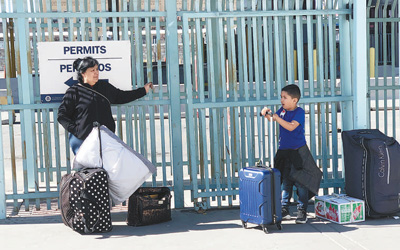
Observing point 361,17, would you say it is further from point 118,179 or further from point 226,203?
point 118,179

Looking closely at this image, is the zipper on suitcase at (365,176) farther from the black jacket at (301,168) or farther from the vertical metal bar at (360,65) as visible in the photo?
the vertical metal bar at (360,65)

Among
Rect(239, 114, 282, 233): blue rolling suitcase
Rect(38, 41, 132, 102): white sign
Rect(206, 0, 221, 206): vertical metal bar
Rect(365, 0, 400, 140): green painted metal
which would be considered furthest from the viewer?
Rect(365, 0, 400, 140): green painted metal

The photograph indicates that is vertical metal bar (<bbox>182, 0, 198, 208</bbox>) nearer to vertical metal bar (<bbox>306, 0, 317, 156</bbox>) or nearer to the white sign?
the white sign

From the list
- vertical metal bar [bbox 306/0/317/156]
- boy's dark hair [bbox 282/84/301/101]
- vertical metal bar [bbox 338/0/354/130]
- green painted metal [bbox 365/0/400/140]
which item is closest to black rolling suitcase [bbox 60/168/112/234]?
boy's dark hair [bbox 282/84/301/101]

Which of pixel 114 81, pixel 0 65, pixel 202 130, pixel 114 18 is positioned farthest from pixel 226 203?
pixel 0 65

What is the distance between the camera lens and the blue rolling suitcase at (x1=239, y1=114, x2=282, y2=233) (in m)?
5.79

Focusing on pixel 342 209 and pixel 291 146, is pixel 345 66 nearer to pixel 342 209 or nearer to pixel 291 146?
pixel 291 146

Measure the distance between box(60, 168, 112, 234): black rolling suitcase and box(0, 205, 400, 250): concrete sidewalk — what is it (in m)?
0.10

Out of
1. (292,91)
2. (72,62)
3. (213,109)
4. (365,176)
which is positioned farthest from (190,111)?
(365,176)

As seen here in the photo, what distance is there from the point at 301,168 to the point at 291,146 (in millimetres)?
242

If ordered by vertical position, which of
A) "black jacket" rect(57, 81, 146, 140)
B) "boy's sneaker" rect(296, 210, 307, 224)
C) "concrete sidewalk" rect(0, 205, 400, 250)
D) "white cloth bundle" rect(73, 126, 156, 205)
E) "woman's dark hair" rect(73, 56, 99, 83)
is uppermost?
"woman's dark hair" rect(73, 56, 99, 83)

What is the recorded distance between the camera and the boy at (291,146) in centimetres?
614

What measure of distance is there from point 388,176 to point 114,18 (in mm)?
3301

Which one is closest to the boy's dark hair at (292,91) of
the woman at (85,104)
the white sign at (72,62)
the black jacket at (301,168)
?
the black jacket at (301,168)
